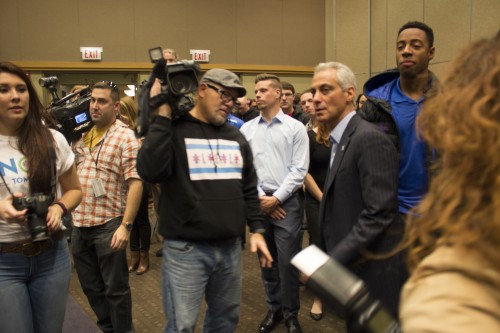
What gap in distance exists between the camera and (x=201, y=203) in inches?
83.1

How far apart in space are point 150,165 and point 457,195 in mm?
1519

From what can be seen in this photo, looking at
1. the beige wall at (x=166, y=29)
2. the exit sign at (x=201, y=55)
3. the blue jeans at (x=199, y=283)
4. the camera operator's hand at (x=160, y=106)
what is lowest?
the blue jeans at (x=199, y=283)

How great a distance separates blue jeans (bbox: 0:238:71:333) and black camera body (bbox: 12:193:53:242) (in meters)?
0.13

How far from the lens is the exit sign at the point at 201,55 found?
9492 mm

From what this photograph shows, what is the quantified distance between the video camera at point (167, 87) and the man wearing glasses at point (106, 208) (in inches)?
32.2

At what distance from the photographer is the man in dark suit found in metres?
1.91

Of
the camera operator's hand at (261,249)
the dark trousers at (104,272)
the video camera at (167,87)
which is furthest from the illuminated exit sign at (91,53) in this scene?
the camera operator's hand at (261,249)

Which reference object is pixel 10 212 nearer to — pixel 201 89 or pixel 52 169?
pixel 52 169

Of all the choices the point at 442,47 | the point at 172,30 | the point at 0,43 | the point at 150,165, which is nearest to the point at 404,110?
the point at 150,165

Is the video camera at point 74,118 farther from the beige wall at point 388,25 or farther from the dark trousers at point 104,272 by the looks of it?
the beige wall at point 388,25

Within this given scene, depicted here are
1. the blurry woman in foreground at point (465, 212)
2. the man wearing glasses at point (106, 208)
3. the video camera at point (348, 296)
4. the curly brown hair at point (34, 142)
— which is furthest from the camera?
the man wearing glasses at point (106, 208)

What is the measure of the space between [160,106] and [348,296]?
1.49 meters

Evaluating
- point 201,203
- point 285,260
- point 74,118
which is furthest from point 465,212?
point 74,118

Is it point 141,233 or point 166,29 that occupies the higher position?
point 166,29
